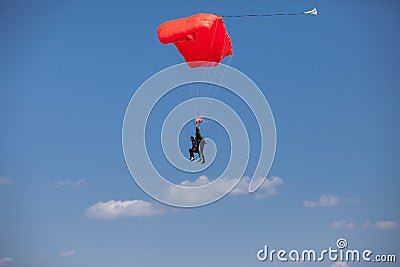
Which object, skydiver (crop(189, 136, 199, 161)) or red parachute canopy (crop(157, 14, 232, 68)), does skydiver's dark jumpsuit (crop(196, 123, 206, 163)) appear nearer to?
skydiver (crop(189, 136, 199, 161))

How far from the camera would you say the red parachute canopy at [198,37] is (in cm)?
2475

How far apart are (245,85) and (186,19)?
221 inches

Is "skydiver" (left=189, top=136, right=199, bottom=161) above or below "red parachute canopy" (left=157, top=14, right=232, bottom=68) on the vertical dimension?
below

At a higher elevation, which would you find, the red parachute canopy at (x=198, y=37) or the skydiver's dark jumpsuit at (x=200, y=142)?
the red parachute canopy at (x=198, y=37)

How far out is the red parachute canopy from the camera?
24.8 metres

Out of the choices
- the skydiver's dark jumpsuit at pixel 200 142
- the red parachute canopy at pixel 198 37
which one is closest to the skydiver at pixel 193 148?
the skydiver's dark jumpsuit at pixel 200 142

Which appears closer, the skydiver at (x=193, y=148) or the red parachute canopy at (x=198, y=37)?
the red parachute canopy at (x=198, y=37)

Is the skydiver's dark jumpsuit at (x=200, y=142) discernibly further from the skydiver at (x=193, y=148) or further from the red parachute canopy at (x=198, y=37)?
the red parachute canopy at (x=198, y=37)

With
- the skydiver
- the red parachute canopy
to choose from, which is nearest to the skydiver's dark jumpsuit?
the skydiver

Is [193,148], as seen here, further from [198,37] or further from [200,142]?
[198,37]

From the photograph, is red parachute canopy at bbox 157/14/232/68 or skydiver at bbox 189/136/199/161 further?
skydiver at bbox 189/136/199/161

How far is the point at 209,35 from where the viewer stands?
25438 millimetres

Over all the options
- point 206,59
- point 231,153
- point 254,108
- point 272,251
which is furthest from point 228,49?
point 272,251

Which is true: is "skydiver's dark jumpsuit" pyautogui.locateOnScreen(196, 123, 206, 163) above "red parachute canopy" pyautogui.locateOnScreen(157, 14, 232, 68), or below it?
below
